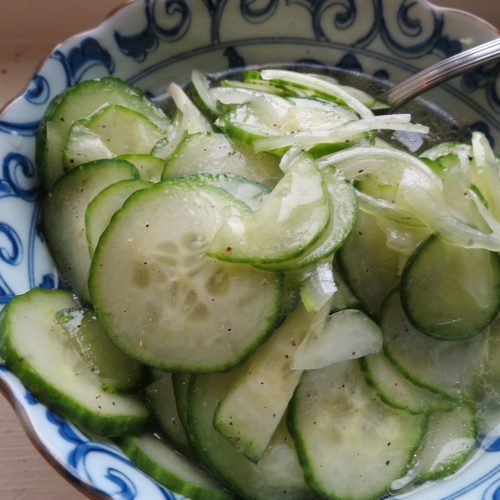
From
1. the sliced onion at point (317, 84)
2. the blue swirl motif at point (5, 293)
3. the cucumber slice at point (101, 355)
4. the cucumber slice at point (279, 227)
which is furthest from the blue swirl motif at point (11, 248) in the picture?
the sliced onion at point (317, 84)

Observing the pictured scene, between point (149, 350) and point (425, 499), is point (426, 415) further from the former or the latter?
point (149, 350)

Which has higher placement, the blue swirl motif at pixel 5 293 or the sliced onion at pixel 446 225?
the blue swirl motif at pixel 5 293

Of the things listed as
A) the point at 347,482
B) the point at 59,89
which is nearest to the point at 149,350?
the point at 347,482

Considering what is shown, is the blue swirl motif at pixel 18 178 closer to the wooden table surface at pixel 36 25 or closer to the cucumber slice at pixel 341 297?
the wooden table surface at pixel 36 25

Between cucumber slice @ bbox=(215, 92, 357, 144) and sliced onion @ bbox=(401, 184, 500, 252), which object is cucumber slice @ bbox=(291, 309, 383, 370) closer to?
sliced onion @ bbox=(401, 184, 500, 252)

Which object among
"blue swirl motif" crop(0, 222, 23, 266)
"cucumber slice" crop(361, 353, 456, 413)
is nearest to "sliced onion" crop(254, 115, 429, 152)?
"cucumber slice" crop(361, 353, 456, 413)
